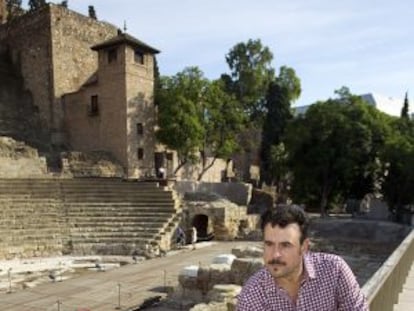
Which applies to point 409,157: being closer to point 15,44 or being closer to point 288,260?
point 288,260

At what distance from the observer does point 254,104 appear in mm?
48375

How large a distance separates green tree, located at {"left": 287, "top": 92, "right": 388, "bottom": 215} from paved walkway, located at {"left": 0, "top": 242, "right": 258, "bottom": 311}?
14215 mm

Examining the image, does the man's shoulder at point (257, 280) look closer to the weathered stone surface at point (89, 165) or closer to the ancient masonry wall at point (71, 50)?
the weathered stone surface at point (89, 165)

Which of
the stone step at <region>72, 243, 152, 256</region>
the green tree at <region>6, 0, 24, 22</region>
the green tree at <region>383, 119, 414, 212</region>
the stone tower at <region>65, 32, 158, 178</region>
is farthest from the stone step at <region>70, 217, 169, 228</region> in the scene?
the green tree at <region>6, 0, 24, 22</region>

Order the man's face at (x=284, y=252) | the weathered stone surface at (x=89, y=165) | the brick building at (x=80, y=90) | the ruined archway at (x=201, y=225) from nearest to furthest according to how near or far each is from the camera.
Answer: the man's face at (x=284, y=252), the ruined archway at (x=201, y=225), the weathered stone surface at (x=89, y=165), the brick building at (x=80, y=90)

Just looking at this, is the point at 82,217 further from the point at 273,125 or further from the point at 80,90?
the point at 273,125

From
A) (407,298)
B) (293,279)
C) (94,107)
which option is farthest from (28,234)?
(293,279)

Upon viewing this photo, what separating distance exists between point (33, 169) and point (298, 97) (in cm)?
2914

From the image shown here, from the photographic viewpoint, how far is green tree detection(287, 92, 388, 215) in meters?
28.5

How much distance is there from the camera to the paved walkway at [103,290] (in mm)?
11922

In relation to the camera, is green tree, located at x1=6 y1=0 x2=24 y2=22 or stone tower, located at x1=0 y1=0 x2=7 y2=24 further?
green tree, located at x1=6 y1=0 x2=24 y2=22

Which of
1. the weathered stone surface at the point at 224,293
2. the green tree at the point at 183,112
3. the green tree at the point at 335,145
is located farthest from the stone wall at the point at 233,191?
the weathered stone surface at the point at 224,293

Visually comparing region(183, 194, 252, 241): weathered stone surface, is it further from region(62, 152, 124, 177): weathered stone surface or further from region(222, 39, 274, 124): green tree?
region(222, 39, 274, 124): green tree

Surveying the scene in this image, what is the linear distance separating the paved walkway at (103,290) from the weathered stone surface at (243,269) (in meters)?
2.14
